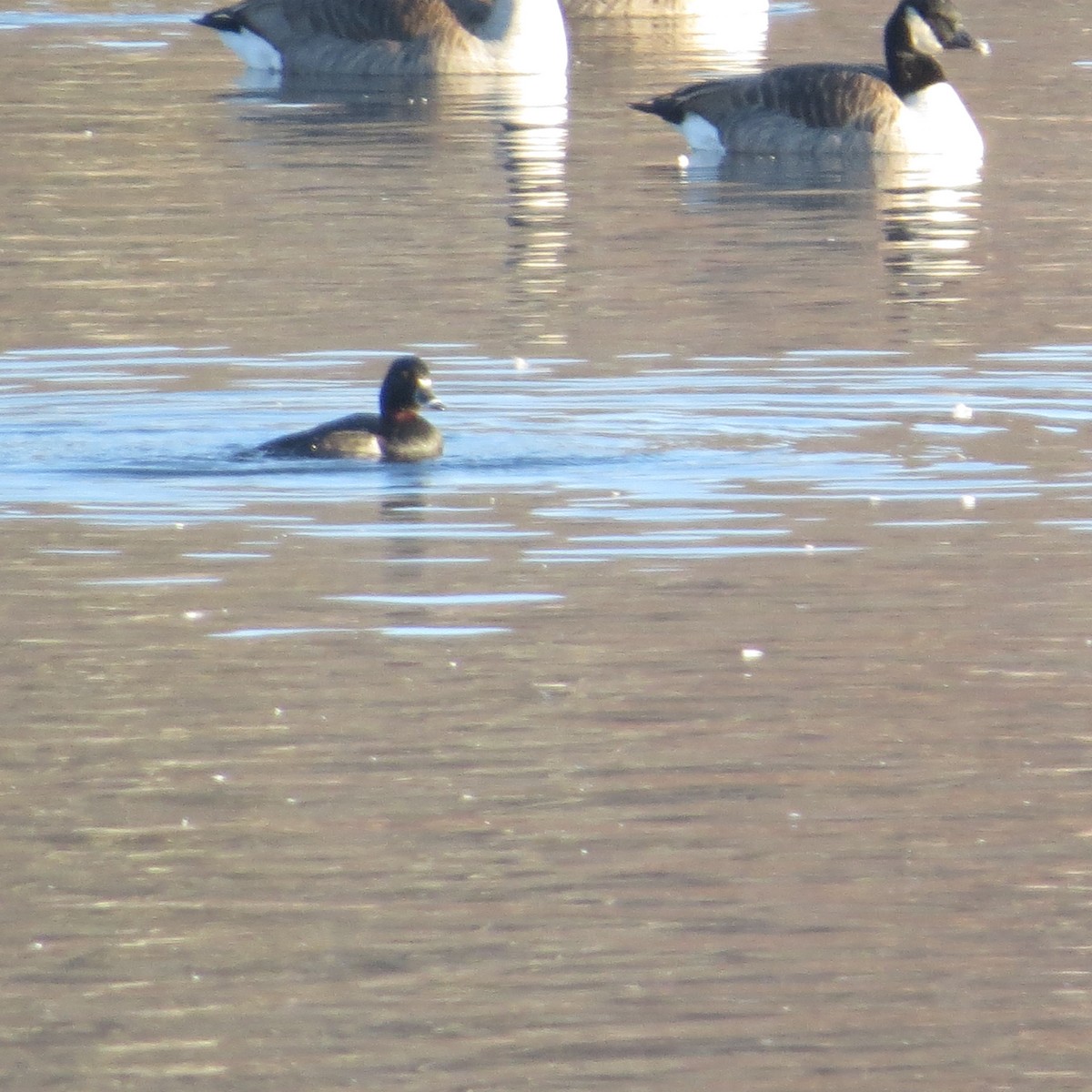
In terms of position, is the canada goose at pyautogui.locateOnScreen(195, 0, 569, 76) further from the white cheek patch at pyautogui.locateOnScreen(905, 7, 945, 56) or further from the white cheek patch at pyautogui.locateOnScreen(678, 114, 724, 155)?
the white cheek patch at pyautogui.locateOnScreen(905, 7, 945, 56)

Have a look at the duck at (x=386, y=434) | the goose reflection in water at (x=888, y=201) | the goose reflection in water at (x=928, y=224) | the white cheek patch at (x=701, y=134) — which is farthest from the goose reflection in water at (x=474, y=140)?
the duck at (x=386, y=434)

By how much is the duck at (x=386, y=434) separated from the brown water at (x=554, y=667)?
0.09 metres

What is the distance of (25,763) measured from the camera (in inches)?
306

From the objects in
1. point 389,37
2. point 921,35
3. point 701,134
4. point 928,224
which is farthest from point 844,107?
point 389,37

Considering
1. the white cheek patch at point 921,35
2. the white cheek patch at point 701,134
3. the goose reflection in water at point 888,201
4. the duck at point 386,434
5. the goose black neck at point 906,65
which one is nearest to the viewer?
the duck at point 386,434

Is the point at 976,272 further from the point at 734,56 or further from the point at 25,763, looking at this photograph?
the point at 734,56

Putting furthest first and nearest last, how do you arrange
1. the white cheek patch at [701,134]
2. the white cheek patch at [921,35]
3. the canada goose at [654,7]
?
the canada goose at [654,7], the white cheek patch at [701,134], the white cheek patch at [921,35]

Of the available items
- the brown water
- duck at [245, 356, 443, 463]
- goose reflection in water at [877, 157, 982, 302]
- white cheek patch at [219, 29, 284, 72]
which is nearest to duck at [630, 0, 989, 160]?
goose reflection in water at [877, 157, 982, 302]

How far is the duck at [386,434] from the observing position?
40.7 ft

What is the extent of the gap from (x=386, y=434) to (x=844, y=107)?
12.3 meters

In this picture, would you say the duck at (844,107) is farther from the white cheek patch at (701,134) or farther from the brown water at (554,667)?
the brown water at (554,667)

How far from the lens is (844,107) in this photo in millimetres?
24109

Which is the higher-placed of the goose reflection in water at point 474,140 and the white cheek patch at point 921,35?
the white cheek patch at point 921,35

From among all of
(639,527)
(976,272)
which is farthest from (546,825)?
(976,272)
